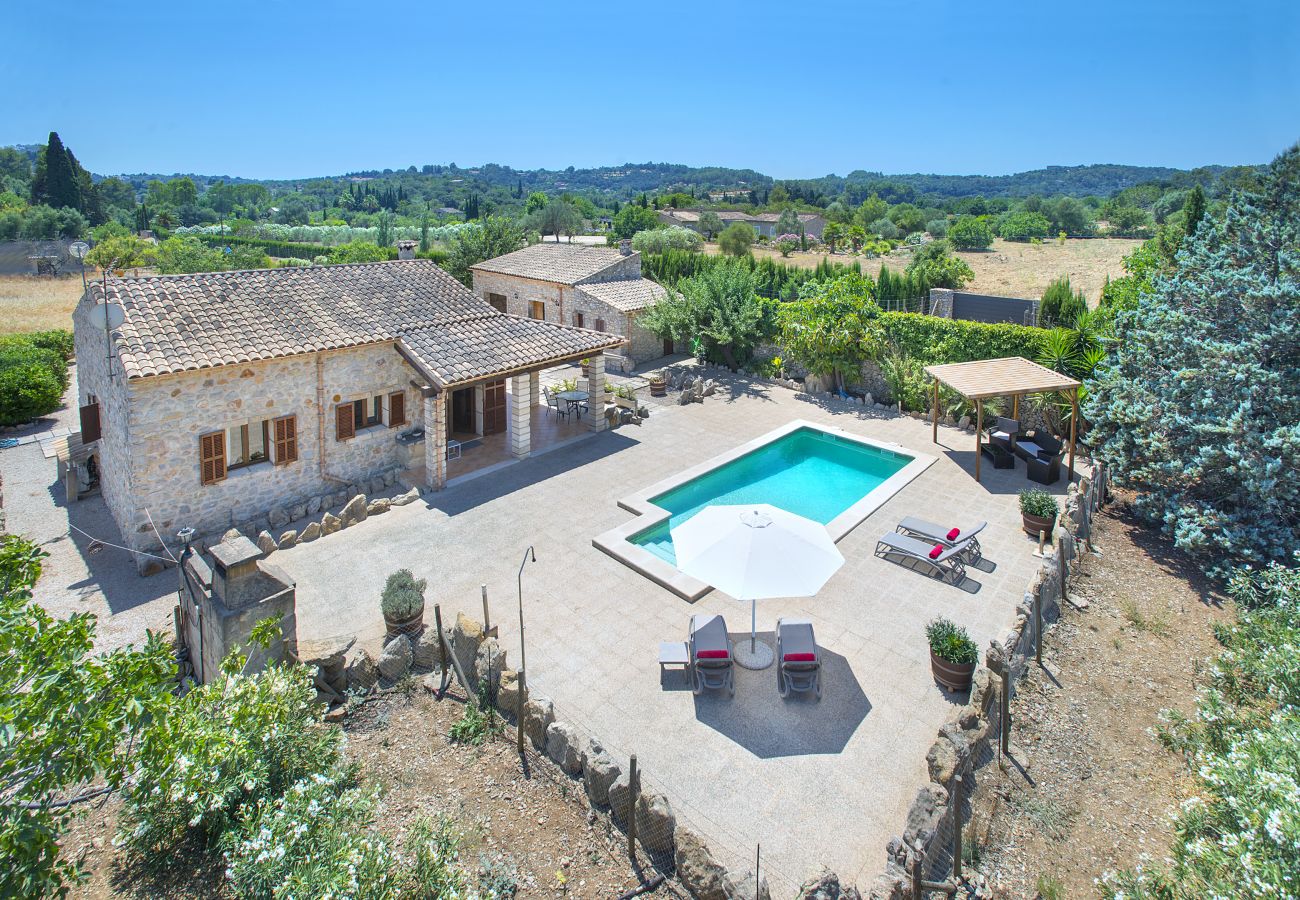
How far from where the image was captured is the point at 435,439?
58.1 feet

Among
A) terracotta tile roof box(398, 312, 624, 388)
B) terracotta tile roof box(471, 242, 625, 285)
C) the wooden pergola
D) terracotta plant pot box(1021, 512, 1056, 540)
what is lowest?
terracotta plant pot box(1021, 512, 1056, 540)

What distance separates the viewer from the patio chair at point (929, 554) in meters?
14.0

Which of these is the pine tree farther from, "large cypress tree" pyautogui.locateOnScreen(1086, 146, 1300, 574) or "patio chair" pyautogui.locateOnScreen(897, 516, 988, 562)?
"patio chair" pyautogui.locateOnScreen(897, 516, 988, 562)

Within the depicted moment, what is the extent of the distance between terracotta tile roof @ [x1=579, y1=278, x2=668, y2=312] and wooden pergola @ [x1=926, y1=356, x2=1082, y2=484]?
43.3ft

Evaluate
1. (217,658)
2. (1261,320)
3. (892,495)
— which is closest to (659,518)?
(892,495)

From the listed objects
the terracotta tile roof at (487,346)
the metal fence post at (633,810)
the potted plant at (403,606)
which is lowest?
the metal fence post at (633,810)

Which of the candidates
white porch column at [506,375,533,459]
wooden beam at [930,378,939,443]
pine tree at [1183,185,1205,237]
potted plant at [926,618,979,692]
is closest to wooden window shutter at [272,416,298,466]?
white porch column at [506,375,533,459]

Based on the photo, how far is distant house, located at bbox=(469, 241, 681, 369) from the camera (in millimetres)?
29906

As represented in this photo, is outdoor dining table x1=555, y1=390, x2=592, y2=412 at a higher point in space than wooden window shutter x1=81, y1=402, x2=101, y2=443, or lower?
lower

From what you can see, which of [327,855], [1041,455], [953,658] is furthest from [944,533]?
[327,855]

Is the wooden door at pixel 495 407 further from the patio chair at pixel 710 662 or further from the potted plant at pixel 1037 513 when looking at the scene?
the potted plant at pixel 1037 513

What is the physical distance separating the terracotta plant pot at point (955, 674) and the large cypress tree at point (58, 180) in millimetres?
113994

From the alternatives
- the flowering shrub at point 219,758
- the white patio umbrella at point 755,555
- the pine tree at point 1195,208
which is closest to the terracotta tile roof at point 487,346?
the white patio umbrella at point 755,555

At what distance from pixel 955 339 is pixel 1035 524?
9995mm
